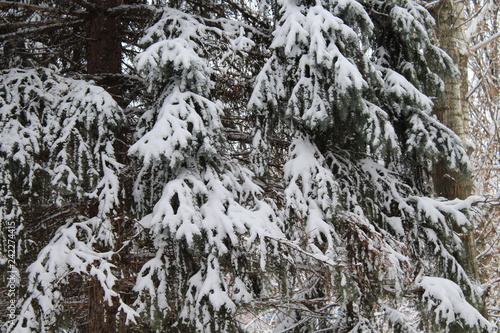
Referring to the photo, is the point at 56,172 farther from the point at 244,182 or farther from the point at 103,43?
the point at 103,43

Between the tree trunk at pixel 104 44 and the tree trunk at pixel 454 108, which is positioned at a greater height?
the tree trunk at pixel 104 44

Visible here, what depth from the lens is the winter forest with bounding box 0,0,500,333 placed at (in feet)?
11.9

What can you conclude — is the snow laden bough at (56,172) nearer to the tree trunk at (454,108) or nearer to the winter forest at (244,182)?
the winter forest at (244,182)

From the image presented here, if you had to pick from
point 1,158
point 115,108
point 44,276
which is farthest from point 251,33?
point 44,276

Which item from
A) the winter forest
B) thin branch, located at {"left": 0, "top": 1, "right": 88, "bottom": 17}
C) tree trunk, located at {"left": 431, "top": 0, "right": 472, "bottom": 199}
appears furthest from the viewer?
tree trunk, located at {"left": 431, "top": 0, "right": 472, "bottom": 199}

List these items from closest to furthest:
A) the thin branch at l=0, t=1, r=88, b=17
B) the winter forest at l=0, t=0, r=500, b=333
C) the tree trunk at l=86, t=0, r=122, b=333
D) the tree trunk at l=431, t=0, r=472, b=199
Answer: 1. the winter forest at l=0, t=0, r=500, b=333
2. the thin branch at l=0, t=1, r=88, b=17
3. the tree trunk at l=431, t=0, r=472, b=199
4. the tree trunk at l=86, t=0, r=122, b=333

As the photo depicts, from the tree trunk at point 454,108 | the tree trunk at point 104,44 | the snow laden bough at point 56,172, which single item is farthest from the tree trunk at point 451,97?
the tree trunk at point 104,44

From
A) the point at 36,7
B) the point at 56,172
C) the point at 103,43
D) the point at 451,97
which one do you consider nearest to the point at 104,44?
the point at 103,43

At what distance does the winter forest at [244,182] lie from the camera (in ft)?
11.9

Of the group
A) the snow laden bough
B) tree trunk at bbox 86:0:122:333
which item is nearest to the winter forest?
the snow laden bough

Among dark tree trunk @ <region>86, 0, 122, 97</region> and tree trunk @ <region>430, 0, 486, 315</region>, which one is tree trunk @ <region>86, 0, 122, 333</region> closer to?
dark tree trunk @ <region>86, 0, 122, 97</region>

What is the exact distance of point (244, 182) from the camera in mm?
4391

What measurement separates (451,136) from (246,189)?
2330mm

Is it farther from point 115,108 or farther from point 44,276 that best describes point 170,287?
point 115,108
